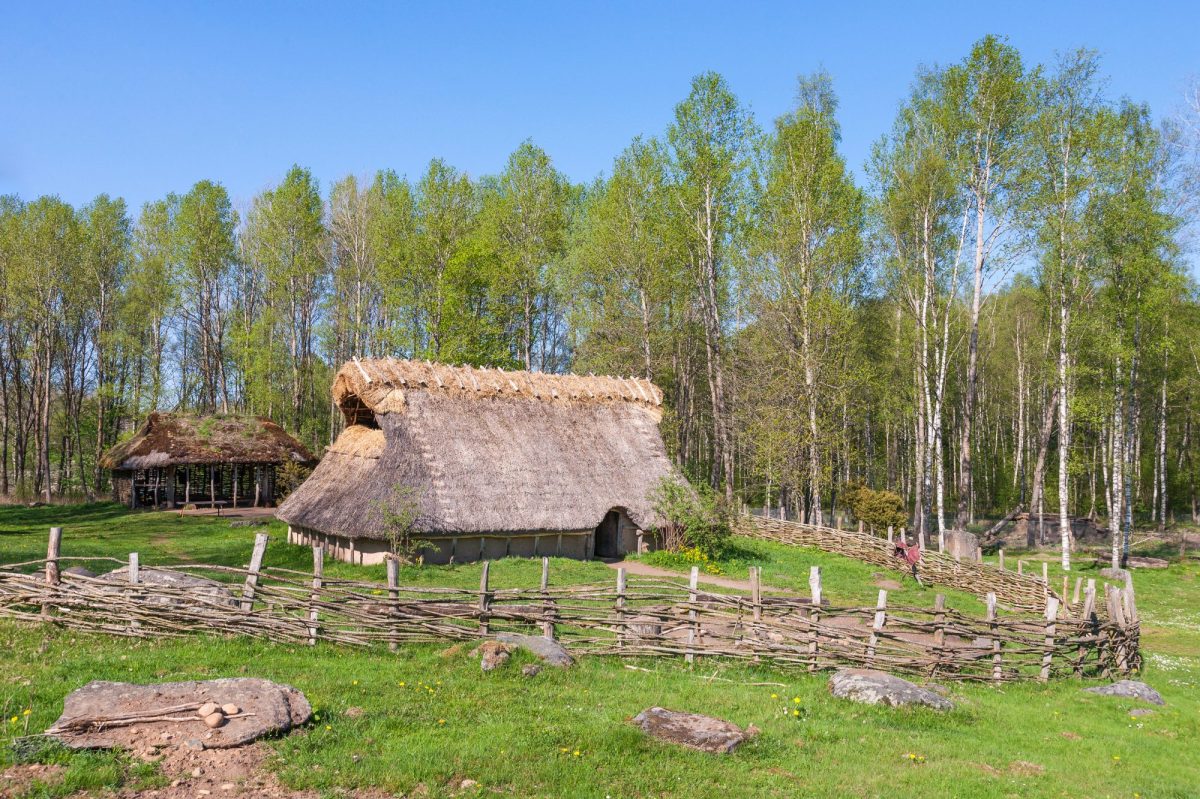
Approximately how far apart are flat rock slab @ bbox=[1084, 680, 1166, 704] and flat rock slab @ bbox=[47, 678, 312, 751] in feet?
35.3

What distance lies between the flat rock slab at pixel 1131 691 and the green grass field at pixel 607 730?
0.93ft

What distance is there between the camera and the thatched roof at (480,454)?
19422 millimetres

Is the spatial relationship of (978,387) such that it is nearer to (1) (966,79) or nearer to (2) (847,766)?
(1) (966,79)

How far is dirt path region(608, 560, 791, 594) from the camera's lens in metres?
18.1

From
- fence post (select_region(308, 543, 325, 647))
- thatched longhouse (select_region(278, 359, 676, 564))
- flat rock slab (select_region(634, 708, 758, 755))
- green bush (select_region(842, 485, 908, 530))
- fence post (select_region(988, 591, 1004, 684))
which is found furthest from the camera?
green bush (select_region(842, 485, 908, 530))

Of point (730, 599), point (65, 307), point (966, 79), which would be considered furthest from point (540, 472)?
point (65, 307)

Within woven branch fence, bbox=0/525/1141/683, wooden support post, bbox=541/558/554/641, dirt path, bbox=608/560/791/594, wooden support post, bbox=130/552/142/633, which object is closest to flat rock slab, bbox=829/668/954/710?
woven branch fence, bbox=0/525/1141/683

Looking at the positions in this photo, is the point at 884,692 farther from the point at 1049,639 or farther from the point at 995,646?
the point at 1049,639

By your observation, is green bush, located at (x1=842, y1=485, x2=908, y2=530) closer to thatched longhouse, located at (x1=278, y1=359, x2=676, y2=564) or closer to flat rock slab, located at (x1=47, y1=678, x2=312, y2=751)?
thatched longhouse, located at (x1=278, y1=359, x2=676, y2=564)

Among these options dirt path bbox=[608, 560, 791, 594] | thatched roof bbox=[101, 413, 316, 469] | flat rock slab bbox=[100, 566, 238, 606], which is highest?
thatched roof bbox=[101, 413, 316, 469]

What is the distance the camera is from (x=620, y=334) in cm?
3241

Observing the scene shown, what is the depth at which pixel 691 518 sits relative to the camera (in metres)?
21.2

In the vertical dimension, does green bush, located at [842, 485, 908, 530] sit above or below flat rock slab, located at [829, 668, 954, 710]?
above

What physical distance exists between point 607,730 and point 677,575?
471 inches
